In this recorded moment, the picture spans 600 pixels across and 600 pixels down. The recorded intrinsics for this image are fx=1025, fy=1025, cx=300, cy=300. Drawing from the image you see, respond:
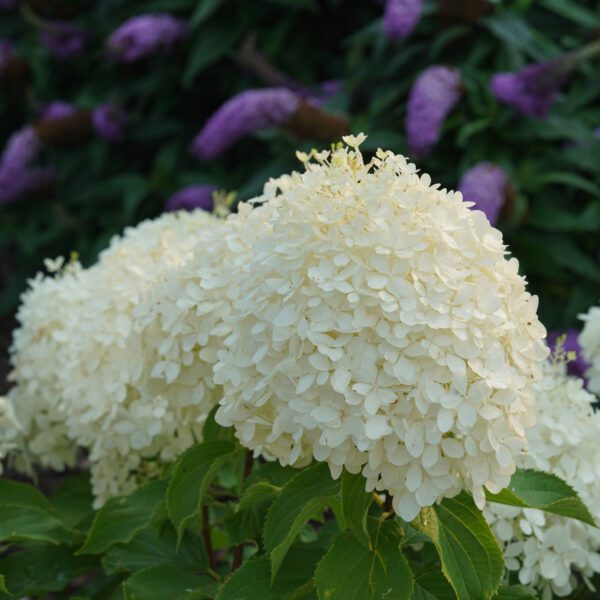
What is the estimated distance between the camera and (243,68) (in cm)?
388

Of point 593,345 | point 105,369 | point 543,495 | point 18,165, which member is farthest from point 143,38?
point 543,495

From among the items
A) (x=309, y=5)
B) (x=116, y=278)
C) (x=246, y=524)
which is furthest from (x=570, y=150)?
(x=246, y=524)

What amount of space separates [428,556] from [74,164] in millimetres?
3056

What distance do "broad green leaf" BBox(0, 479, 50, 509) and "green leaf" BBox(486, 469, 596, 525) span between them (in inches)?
33.9

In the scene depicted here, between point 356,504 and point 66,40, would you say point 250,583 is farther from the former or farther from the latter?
point 66,40

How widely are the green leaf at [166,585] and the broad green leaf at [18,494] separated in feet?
1.17

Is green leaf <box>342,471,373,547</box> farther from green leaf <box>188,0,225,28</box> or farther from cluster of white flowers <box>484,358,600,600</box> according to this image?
green leaf <box>188,0,225,28</box>

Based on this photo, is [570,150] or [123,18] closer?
[570,150]

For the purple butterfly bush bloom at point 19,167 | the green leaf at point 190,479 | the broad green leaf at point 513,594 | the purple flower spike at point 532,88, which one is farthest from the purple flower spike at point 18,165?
the broad green leaf at point 513,594

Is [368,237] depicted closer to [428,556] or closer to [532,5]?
[428,556]

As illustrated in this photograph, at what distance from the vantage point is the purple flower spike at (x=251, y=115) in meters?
3.14

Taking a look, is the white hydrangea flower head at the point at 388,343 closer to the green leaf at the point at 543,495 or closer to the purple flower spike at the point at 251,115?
the green leaf at the point at 543,495

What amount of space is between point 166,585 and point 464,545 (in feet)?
1.62

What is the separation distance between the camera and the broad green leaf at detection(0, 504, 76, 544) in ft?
5.40
